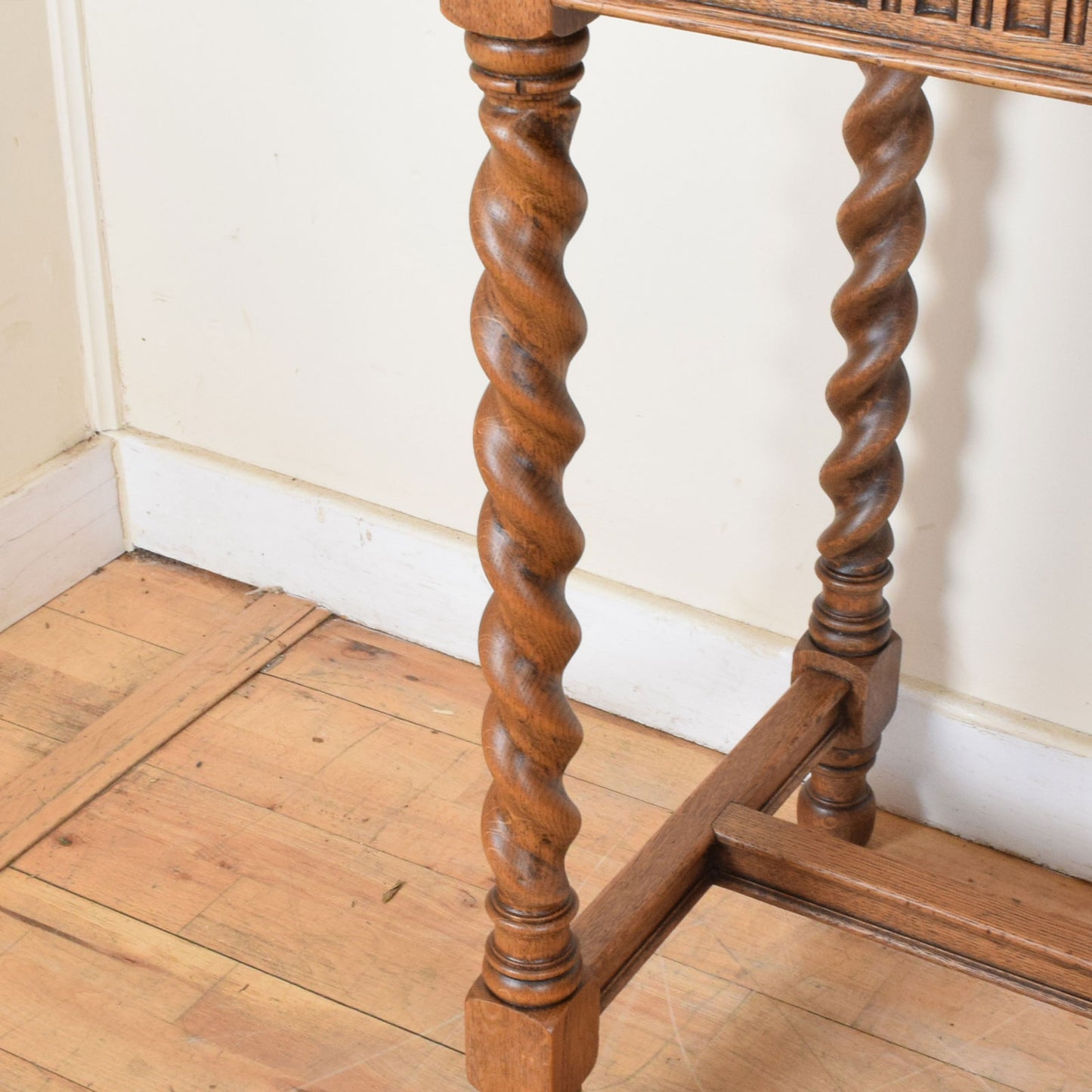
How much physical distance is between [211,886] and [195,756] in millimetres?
211

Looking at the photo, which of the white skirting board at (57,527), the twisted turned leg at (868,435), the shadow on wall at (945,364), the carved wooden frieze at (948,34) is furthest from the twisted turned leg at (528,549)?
the white skirting board at (57,527)

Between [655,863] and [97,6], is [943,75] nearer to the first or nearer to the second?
[655,863]

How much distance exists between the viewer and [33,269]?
1857mm

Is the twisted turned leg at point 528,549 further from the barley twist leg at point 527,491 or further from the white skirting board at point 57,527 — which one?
the white skirting board at point 57,527

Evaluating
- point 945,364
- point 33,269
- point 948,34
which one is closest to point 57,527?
point 33,269

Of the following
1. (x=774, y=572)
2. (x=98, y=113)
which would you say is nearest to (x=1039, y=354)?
(x=774, y=572)

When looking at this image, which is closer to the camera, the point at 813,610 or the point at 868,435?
the point at 868,435

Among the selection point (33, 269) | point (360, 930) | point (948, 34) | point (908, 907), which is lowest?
point (360, 930)

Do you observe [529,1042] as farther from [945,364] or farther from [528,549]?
[945,364]

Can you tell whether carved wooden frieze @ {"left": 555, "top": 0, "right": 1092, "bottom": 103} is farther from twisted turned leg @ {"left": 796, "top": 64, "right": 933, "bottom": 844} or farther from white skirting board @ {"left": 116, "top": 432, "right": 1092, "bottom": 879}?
white skirting board @ {"left": 116, "top": 432, "right": 1092, "bottom": 879}

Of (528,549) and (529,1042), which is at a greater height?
(528,549)

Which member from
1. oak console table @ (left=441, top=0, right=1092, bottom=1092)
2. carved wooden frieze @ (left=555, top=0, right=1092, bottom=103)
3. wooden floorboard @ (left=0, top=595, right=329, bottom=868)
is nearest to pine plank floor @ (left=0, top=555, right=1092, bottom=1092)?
wooden floorboard @ (left=0, top=595, right=329, bottom=868)

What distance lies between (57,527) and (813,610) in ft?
3.21

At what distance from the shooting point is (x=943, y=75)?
72cm
